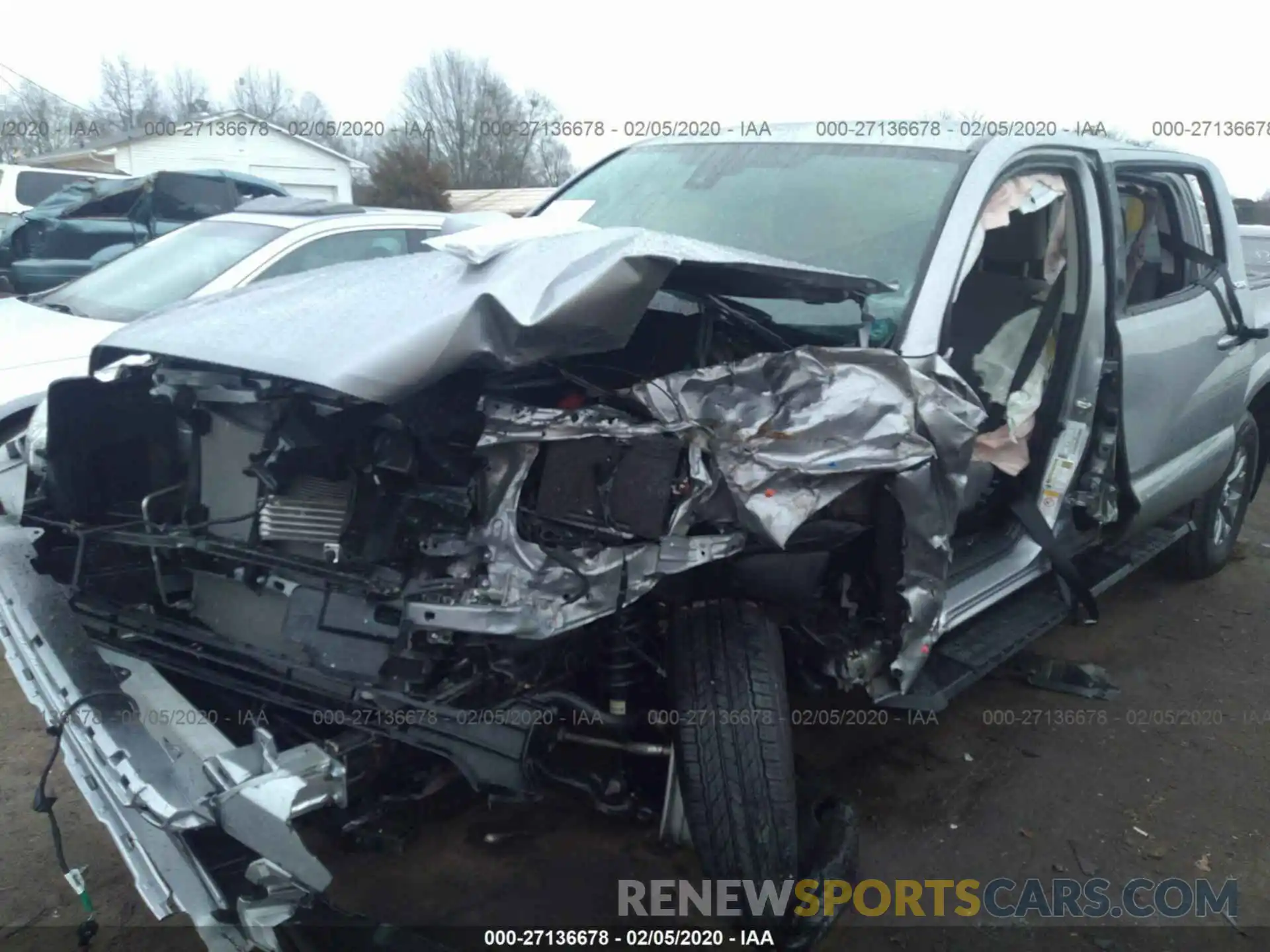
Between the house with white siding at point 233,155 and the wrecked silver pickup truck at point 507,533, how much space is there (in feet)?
74.1

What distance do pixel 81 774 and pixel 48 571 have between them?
2.18 feet

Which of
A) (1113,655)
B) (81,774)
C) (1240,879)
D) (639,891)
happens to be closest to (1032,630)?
(1240,879)

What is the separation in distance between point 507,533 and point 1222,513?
462cm

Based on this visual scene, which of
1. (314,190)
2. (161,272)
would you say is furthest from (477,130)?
(161,272)

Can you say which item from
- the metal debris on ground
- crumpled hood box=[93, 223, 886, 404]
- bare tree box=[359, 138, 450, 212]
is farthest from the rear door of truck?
bare tree box=[359, 138, 450, 212]

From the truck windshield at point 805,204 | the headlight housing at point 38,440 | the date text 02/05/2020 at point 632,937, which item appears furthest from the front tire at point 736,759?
the headlight housing at point 38,440

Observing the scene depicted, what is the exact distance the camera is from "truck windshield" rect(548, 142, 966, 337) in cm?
294

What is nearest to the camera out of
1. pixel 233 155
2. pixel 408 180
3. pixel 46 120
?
pixel 408 180

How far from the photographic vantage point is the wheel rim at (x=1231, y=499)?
514cm

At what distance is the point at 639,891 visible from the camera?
275 cm

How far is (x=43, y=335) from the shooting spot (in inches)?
186

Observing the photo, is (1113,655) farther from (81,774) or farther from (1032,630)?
(81,774)

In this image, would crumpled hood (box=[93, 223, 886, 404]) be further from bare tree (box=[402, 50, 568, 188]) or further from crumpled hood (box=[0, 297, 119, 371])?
bare tree (box=[402, 50, 568, 188])

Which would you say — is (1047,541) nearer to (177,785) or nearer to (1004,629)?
(1004,629)
